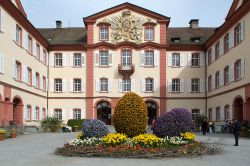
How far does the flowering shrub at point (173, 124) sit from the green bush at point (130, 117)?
75 centimetres

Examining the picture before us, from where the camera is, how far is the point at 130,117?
18.1 meters

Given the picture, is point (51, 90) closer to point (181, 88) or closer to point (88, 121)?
point (181, 88)

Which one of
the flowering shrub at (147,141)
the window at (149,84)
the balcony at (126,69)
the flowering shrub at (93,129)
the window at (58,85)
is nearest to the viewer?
the flowering shrub at (147,141)

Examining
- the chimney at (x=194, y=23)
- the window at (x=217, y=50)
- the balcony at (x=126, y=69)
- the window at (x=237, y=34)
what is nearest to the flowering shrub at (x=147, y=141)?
the window at (x=237, y=34)

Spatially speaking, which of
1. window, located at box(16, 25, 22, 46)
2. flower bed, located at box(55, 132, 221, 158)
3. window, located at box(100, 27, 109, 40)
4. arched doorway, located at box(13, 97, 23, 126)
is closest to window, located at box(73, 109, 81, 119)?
window, located at box(100, 27, 109, 40)

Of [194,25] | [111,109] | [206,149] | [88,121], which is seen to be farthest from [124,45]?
[206,149]

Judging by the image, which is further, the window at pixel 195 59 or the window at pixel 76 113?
the window at pixel 195 59

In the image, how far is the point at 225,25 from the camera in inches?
1382

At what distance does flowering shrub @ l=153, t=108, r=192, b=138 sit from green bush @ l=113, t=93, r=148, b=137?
0.75 metres

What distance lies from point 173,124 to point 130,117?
1938 millimetres

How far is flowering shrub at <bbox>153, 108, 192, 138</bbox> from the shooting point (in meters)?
17.9

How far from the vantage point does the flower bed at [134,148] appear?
47.3ft

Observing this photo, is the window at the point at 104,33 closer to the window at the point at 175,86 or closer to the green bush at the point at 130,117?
the window at the point at 175,86

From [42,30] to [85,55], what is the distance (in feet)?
28.9
